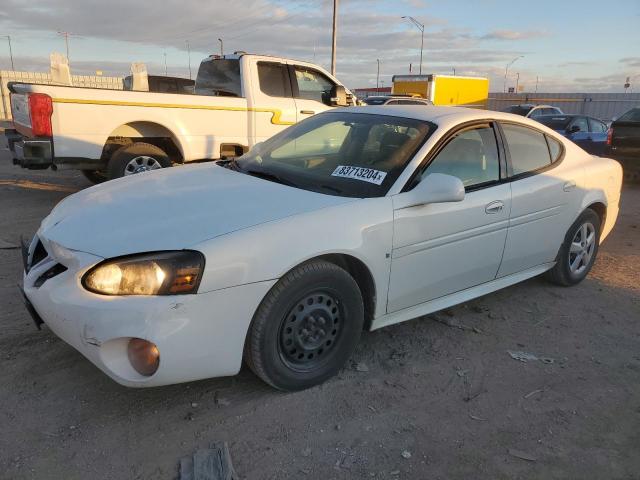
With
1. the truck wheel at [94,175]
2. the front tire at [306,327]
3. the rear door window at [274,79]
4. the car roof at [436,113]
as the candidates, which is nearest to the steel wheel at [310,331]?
the front tire at [306,327]

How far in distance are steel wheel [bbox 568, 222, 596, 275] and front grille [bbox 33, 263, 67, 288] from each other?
395cm

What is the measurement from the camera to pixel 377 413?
2820mm

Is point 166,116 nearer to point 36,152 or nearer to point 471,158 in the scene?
point 36,152

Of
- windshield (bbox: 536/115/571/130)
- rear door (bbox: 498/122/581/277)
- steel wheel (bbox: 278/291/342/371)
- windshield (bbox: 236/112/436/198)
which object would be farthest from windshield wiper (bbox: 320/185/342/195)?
windshield (bbox: 536/115/571/130)

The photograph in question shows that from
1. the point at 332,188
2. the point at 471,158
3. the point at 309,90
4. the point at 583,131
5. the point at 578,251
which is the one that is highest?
the point at 309,90

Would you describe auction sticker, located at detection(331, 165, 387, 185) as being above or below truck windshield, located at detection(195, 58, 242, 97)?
below

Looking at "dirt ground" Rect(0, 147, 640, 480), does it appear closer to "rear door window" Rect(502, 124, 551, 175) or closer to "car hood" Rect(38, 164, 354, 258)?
"car hood" Rect(38, 164, 354, 258)

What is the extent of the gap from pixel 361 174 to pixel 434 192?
48 cm

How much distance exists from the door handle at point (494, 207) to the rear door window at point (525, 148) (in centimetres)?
37

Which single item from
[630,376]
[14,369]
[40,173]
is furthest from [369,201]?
[40,173]

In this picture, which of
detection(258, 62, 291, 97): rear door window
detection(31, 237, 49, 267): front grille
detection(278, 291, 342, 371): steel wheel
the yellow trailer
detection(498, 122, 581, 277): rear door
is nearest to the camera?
detection(278, 291, 342, 371): steel wheel

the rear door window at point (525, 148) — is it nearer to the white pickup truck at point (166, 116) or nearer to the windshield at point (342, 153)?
the windshield at point (342, 153)

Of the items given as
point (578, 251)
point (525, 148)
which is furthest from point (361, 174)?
point (578, 251)

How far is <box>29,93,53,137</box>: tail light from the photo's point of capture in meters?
6.20
